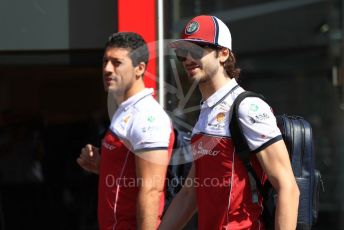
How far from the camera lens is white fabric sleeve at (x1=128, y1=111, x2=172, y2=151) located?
3453 mm

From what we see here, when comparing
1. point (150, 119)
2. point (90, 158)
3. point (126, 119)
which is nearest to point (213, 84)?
point (150, 119)

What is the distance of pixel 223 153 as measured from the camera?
3.07 meters

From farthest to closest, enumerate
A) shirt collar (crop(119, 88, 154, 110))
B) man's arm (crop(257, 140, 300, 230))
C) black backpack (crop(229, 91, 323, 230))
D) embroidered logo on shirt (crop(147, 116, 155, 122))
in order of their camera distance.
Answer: shirt collar (crop(119, 88, 154, 110)) → embroidered logo on shirt (crop(147, 116, 155, 122)) → black backpack (crop(229, 91, 323, 230)) → man's arm (crop(257, 140, 300, 230))

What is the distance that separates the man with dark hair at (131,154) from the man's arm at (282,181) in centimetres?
68

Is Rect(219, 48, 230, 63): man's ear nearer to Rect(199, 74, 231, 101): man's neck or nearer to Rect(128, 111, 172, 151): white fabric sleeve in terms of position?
Rect(199, 74, 231, 101): man's neck

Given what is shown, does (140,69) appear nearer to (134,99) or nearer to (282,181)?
(134,99)

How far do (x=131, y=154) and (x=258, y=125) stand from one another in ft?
2.65

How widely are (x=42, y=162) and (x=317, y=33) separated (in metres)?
2.77

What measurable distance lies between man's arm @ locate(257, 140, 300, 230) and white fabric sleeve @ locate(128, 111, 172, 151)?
2.23ft

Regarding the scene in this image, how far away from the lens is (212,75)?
328 cm

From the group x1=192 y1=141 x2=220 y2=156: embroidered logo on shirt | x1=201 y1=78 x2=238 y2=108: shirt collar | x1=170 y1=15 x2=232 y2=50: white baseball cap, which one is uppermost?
x1=170 y1=15 x2=232 y2=50: white baseball cap

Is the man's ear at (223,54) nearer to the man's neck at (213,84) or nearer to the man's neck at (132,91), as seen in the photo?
the man's neck at (213,84)

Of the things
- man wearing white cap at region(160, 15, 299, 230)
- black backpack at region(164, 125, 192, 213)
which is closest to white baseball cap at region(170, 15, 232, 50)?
man wearing white cap at region(160, 15, 299, 230)

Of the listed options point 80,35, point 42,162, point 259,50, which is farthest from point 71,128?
point 259,50
